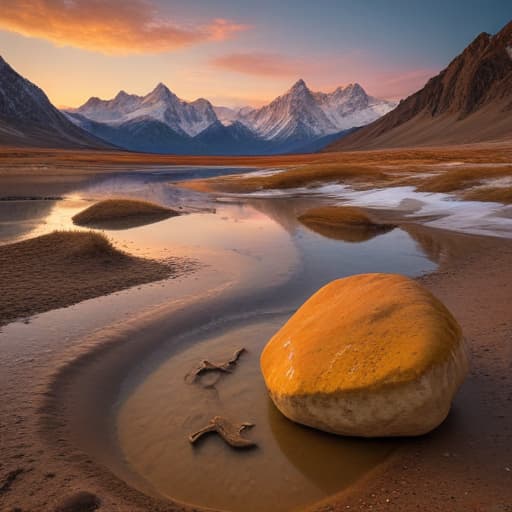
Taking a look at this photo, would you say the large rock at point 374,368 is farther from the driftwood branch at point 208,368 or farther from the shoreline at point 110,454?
the driftwood branch at point 208,368

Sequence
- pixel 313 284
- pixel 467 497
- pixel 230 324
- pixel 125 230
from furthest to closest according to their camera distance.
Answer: pixel 125 230, pixel 313 284, pixel 230 324, pixel 467 497

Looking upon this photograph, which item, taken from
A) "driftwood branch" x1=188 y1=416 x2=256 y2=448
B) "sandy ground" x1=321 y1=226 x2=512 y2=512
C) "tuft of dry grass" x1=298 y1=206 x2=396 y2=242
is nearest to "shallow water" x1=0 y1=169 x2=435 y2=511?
"driftwood branch" x1=188 y1=416 x2=256 y2=448

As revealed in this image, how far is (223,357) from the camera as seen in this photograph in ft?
27.3

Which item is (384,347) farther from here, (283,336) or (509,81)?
(509,81)

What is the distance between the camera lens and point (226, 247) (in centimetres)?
1788

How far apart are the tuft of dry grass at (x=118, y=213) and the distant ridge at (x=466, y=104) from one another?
413ft

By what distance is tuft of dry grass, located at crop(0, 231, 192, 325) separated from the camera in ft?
35.5

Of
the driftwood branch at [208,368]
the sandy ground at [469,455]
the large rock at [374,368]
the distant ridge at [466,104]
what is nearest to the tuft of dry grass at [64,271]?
the driftwood branch at [208,368]

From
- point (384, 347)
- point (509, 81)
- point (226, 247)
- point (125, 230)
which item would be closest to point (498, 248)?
point (226, 247)

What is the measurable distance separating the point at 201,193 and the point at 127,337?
111ft

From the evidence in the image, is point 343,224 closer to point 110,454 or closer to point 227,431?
point 227,431

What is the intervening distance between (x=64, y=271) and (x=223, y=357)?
6731mm

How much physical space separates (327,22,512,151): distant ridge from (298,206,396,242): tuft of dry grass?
121m

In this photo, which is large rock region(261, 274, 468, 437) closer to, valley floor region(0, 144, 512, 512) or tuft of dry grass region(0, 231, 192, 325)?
valley floor region(0, 144, 512, 512)
